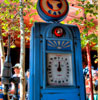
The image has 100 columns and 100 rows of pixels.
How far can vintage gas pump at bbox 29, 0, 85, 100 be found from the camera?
65.8 inches

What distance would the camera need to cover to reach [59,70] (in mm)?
1772

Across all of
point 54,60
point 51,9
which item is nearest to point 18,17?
point 51,9

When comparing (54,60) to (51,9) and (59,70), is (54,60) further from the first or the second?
(51,9)

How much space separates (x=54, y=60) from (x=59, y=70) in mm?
132

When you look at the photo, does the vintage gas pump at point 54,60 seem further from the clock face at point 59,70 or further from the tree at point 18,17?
the tree at point 18,17

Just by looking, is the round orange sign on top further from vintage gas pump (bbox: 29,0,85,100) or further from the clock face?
the clock face

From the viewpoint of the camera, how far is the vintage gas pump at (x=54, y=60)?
1.67 metres

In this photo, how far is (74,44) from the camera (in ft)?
6.14

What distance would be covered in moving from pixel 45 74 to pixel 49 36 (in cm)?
46

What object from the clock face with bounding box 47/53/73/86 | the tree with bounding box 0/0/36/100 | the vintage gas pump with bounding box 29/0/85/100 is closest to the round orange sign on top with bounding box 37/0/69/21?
the vintage gas pump with bounding box 29/0/85/100

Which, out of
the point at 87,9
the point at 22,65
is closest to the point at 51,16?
the point at 22,65

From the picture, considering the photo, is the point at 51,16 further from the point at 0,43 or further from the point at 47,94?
the point at 0,43

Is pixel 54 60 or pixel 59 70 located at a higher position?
pixel 54 60

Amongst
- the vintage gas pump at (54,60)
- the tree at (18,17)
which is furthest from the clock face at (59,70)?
the tree at (18,17)
